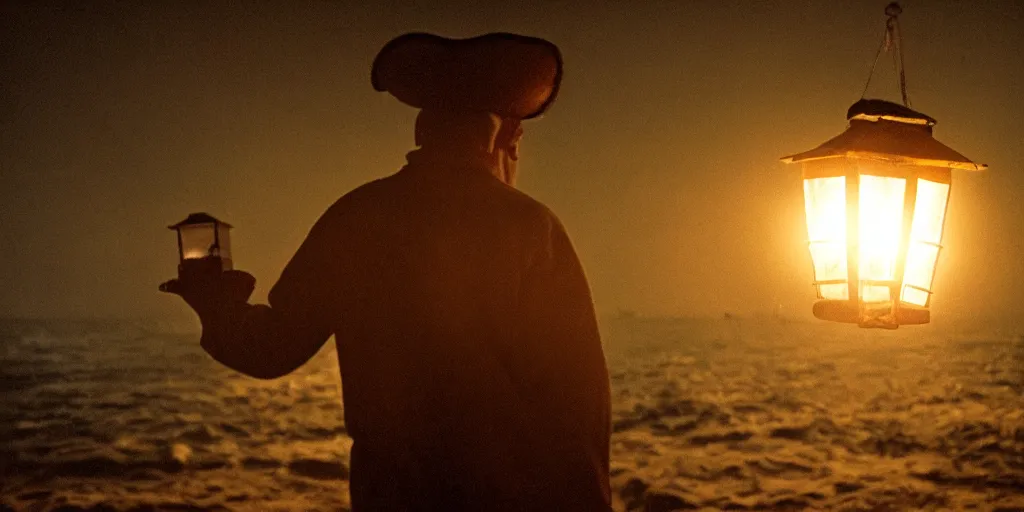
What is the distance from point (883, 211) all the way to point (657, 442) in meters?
9.15

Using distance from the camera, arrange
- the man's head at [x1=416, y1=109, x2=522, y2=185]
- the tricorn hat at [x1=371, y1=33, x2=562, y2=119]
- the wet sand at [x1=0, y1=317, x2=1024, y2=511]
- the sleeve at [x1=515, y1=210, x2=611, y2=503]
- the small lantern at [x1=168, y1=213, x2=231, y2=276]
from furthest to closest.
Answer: the wet sand at [x1=0, y1=317, x2=1024, y2=511] → the small lantern at [x1=168, y1=213, x2=231, y2=276] → the man's head at [x1=416, y1=109, x2=522, y2=185] → the tricorn hat at [x1=371, y1=33, x2=562, y2=119] → the sleeve at [x1=515, y1=210, x2=611, y2=503]

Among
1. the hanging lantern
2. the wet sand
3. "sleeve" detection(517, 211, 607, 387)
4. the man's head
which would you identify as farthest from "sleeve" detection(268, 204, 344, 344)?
the wet sand

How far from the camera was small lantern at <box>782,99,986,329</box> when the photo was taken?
3.51 metres

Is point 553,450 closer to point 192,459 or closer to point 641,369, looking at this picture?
point 192,459

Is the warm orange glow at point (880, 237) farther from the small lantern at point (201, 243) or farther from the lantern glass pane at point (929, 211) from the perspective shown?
the small lantern at point (201, 243)

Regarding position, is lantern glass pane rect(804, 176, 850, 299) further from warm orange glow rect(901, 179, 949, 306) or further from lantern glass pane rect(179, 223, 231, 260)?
lantern glass pane rect(179, 223, 231, 260)

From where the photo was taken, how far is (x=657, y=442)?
12109mm

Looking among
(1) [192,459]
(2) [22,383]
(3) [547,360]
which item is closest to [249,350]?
(3) [547,360]

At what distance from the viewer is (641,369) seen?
2361 cm

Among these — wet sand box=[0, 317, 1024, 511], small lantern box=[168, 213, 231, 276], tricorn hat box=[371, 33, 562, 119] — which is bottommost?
wet sand box=[0, 317, 1024, 511]

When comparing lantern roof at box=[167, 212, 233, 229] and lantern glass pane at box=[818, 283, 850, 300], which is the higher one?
lantern roof at box=[167, 212, 233, 229]

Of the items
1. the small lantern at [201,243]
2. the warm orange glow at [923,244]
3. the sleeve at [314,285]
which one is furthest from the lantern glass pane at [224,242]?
the warm orange glow at [923,244]

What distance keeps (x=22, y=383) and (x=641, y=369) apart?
1894 cm

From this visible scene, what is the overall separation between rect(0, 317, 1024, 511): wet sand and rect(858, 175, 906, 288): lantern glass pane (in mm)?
5673
